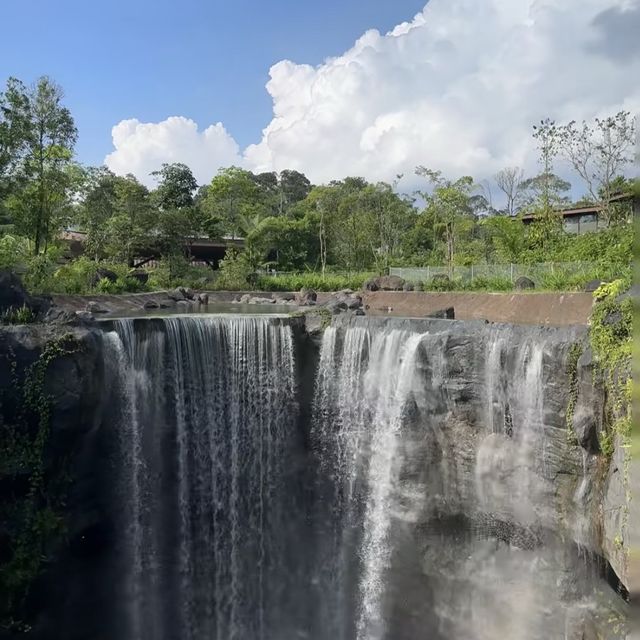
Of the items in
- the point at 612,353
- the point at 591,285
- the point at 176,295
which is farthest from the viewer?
the point at 176,295

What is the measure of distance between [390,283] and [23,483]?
14.9 meters

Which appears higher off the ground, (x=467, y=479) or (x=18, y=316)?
(x=18, y=316)

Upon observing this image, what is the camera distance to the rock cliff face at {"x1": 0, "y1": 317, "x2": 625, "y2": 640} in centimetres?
984

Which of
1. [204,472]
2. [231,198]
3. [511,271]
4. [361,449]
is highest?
[231,198]

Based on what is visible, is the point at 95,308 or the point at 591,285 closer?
the point at 591,285

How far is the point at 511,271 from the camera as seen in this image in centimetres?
2125

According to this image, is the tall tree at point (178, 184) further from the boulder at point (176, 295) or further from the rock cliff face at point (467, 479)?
the rock cliff face at point (467, 479)

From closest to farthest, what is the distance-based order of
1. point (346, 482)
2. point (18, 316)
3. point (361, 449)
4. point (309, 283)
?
1. point (18, 316)
2. point (361, 449)
3. point (346, 482)
4. point (309, 283)

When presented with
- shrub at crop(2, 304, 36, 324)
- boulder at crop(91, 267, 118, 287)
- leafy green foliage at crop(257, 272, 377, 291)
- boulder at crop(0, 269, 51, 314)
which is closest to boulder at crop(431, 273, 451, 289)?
leafy green foliage at crop(257, 272, 377, 291)

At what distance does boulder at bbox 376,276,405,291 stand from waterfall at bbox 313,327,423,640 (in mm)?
8900

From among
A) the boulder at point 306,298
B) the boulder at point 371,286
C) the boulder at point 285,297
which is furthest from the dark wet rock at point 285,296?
the boulder at point 371,286

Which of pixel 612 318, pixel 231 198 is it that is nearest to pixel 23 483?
pixel 612 318

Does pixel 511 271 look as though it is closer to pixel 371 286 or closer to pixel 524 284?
pixel 524 284

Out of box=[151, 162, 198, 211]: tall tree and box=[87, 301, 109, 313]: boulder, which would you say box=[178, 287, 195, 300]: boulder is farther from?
box=[151, 162, 198, 211]: tall tree
